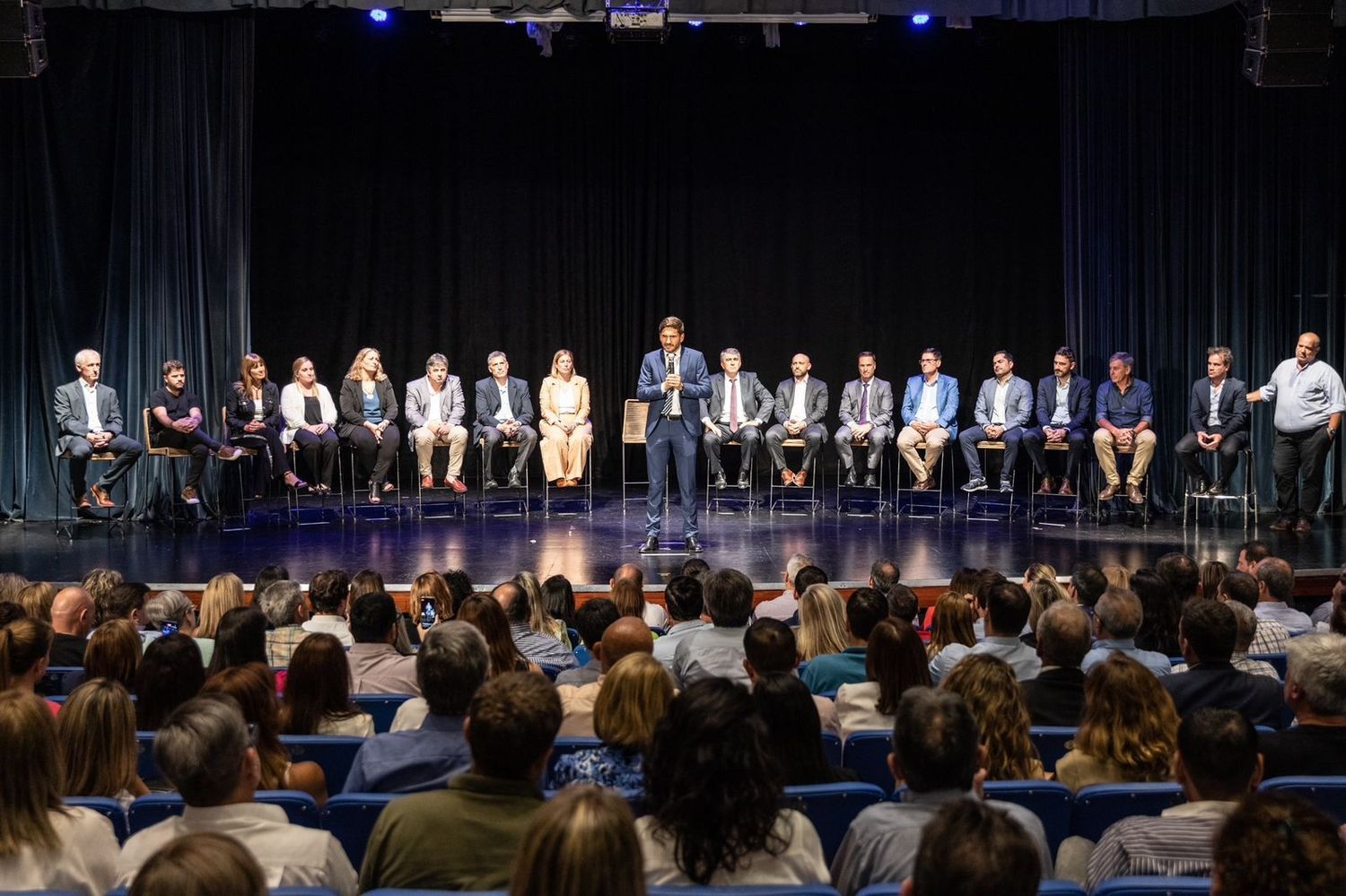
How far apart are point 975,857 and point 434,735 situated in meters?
1.54

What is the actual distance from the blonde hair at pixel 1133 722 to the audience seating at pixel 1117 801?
0.76 feet

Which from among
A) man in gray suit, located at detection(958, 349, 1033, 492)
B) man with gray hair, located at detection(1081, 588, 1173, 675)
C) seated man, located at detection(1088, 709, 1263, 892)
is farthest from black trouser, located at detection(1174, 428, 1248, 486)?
seated man, located at detection(1088, 709, 1263, 892)

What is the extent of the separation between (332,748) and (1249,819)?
6.95 ft

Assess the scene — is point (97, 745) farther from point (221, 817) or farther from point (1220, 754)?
point (1220, 754)

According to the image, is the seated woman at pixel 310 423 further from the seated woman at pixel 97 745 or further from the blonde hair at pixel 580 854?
the blonde hair at pixel 580 854

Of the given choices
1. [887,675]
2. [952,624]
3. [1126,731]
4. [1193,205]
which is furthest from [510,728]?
[1193,205]

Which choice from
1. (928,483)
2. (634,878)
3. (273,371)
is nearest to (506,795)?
(634,878)

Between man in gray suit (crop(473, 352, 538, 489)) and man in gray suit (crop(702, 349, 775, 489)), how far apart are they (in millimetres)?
1502

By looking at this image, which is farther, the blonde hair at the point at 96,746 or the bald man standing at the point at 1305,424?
the bald man standing at the point at 1305,424

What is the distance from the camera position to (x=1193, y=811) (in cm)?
231

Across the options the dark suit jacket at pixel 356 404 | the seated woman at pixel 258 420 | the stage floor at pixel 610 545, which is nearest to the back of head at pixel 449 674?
the stage floor at pixel 610 545

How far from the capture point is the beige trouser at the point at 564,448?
1042 cm

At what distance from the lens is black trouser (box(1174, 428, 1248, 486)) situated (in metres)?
9.50

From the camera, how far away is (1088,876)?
2.34 metres
